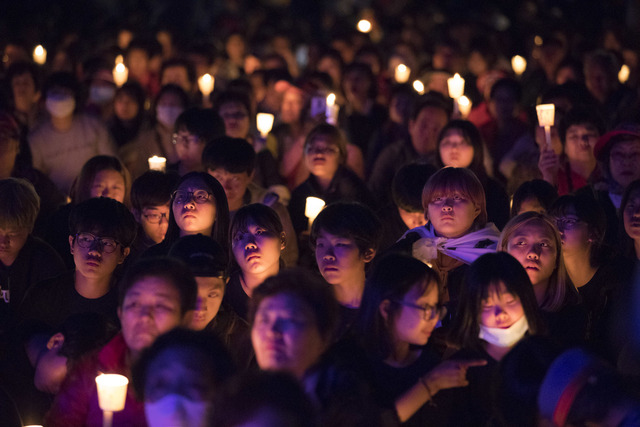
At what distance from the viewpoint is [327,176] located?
632cm

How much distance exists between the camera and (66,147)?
718cm

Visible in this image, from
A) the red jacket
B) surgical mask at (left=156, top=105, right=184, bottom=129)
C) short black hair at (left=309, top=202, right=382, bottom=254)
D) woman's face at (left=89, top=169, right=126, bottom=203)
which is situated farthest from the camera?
surgical mask at (left=156, top=105, right=184, bottom=129)

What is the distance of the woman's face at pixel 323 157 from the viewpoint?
6.28 m

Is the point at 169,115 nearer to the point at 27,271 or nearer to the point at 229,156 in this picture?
the point at 229,156

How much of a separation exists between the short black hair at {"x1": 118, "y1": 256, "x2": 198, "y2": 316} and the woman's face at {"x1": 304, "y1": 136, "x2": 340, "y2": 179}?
2.89 meters

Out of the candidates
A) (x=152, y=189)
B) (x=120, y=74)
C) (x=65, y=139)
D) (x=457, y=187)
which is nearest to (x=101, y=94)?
(x=120, y=74)

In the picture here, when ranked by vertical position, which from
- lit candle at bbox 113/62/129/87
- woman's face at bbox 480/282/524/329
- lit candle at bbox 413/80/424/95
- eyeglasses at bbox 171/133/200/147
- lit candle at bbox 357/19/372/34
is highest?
lit candle at bbox 357/19/372/34

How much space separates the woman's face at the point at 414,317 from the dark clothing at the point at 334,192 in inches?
104

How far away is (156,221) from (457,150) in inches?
80.2

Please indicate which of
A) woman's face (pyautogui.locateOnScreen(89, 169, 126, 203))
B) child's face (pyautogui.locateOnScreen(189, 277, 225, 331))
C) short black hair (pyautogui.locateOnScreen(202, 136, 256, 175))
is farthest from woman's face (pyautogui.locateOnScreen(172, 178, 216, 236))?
child's face (pyautogui.locateOnScreen(189, 277, 225, 331))

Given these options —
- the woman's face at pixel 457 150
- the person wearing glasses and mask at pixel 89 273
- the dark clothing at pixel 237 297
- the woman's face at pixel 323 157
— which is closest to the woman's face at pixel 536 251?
the dark clothing at pixel 237 297

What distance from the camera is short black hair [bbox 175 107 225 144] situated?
21.0 feet

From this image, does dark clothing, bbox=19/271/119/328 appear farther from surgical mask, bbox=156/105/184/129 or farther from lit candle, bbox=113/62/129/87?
lit candle, bbox=113/62/129/87

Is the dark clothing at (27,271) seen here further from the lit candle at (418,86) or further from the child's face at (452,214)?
the lit candle at (418,86)
